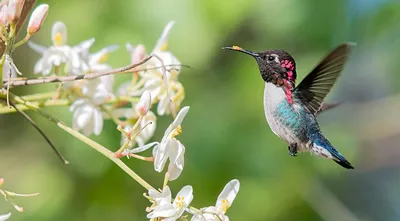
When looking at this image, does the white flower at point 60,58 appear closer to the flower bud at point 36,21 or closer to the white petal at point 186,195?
the flower bud at point 36,21

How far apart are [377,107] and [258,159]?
77cm

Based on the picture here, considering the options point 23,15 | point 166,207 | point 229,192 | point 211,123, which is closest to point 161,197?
point 166,207

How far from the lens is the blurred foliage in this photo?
2.15m

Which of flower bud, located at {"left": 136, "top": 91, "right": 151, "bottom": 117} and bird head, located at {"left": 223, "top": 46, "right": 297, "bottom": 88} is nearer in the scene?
flower bud, located at {"left": 136, "top": 91, "right": 151, "bottom": 117}

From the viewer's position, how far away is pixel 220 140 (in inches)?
91.0

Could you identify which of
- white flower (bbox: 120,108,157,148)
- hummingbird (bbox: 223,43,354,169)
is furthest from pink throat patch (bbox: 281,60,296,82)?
white flower (bbox: 120,108,157,148)

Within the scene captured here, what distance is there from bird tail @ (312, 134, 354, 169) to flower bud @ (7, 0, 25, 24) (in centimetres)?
53

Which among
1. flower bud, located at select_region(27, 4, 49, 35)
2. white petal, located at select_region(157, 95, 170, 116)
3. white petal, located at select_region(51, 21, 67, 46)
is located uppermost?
flower bud, located at select_region(27, 4, 49, 35)

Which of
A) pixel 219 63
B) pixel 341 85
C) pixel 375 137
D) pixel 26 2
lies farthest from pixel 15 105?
pixel 341 85

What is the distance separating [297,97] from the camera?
1.21 meters

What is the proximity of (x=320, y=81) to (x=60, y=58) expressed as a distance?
42 cm

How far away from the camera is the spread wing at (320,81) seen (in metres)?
1.14

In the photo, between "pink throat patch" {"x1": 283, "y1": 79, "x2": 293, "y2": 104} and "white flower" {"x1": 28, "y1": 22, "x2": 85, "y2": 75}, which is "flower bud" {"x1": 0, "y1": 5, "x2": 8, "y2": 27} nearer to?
"white flower" {"x1": 28, "y1": 22, "x2": 85, "y2": 75}

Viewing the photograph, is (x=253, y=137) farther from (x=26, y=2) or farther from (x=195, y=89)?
(x=26, y=2)
